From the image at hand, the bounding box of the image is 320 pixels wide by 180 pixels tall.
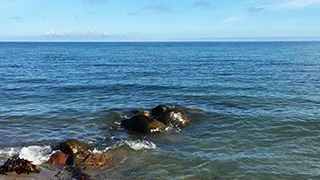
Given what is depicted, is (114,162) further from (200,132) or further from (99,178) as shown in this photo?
(200,132)

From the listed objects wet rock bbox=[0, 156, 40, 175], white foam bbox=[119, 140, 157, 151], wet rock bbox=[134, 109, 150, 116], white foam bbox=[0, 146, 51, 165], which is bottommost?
white foam bbox=[119, 140, 157, 151]

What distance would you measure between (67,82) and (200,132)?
24275 millimetres

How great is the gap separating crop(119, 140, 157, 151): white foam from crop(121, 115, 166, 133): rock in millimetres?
1869

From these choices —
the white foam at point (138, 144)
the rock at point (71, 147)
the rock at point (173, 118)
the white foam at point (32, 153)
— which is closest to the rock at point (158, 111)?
the rock at point (173, 118)

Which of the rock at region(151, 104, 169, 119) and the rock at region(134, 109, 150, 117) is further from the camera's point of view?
the rock at region(134, 109, 150, 117)

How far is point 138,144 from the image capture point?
1697 cm

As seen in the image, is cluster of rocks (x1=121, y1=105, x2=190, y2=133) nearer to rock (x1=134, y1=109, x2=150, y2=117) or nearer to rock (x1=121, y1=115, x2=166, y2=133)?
rock (x1=121, y1=115, x2=166, y2=133)

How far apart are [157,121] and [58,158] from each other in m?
7.24

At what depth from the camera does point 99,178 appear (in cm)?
1260

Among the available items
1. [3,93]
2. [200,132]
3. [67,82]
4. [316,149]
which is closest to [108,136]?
[200,132]

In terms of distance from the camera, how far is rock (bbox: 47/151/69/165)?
46.6 feet

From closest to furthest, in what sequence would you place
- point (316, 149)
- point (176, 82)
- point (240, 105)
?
point (316, 149) → point (240, 105) → point (176, 82)

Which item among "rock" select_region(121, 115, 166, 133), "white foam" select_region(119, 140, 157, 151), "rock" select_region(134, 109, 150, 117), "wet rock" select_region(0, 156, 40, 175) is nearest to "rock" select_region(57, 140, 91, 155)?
"white foam" select_region(119, 140, 157, 151)

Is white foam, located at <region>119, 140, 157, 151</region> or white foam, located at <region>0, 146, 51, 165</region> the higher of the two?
white foam, located at <region>0, 146, 51, 165</region>
